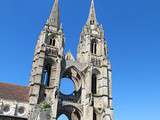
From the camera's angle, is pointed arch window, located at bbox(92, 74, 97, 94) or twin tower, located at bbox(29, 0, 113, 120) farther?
pointed arch window, located at bbox(92, 74, 97, 94)

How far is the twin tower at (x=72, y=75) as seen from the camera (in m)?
33.0

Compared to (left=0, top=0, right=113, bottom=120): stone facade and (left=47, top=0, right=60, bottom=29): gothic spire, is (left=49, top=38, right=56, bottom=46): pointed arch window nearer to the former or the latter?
(left=0, top=0, right=113, bottom=120): stone facade

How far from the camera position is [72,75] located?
37781mm

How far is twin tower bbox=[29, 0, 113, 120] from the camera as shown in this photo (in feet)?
108

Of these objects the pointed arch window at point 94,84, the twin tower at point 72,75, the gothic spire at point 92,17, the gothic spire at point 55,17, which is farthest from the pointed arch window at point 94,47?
the gothic spire at point 55,17

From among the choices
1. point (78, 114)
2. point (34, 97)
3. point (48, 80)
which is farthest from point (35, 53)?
point (78, 114)

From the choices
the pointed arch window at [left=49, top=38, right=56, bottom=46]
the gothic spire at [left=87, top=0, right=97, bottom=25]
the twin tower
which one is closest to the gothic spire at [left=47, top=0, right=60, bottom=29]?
the twin tower

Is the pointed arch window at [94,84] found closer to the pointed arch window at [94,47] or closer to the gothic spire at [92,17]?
the pointed arch window at [94,47]

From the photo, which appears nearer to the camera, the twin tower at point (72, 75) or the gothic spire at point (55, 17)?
the twin tower at point (72, 75)

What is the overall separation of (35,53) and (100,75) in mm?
9987

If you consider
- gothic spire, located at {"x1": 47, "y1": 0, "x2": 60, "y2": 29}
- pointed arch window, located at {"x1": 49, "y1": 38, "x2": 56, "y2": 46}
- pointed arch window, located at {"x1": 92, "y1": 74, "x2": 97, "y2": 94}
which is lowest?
pointed arch window, located at {"x1": 92, "y1": 74, "x2": 97, "y2": 94}

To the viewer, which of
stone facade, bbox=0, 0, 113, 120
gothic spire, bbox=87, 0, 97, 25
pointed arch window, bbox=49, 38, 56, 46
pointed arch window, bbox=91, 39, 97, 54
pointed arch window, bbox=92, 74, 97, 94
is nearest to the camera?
stone facade, bbox=0, 0, 113, 120

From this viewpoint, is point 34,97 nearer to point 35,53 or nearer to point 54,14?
point 35,53

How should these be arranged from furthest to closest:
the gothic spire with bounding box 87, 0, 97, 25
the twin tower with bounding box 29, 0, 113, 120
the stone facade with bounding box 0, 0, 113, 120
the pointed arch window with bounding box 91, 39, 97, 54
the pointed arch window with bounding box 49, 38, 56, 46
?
1. the gothic spire with bounding box 87, 0, 97, 25
2. the pointed arch window with bounding box 91, 39, 97, 54
3. the pointed arch window with bounding box 49, 38, 56, 46
4. the twin tower with bounding box 29, 0, 113, 120
5. the stone facade with bounding box 0, 0, 113, 120
